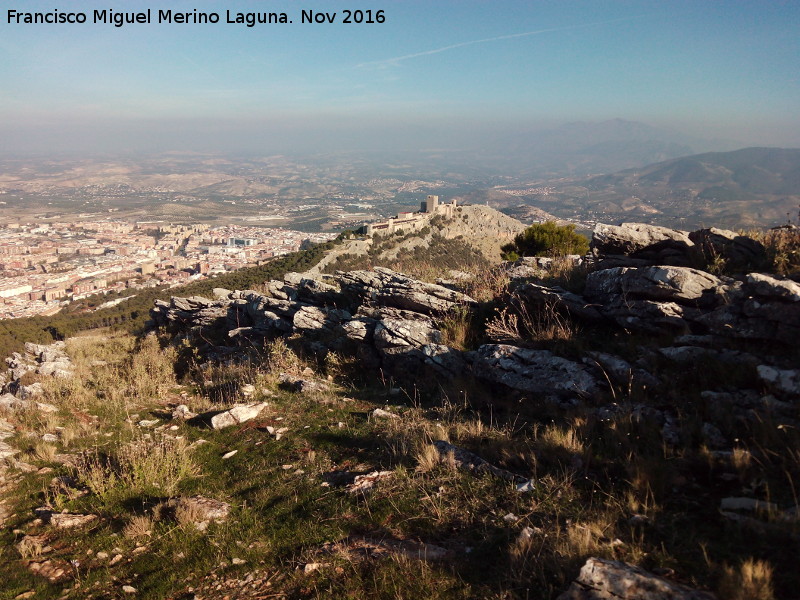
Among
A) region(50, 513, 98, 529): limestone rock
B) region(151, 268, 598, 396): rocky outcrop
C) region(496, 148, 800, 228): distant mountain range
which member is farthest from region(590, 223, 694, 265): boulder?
region(496, 148, 800, 228): distant mountain range

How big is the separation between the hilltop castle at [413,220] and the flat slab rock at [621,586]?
52.2m

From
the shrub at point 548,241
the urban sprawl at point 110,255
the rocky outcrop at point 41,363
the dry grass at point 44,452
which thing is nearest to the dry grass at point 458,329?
the dry grass at point 44,452

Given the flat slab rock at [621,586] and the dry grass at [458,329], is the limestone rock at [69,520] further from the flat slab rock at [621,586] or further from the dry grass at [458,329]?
the dry grass at [458,329]

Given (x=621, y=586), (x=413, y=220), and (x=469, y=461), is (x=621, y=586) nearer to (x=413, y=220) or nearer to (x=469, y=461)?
(x=469, y=461)

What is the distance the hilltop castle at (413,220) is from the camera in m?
55.0

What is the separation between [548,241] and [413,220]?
3756 cm

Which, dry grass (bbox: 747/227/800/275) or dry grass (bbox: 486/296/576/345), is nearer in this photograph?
dry grass (bbox: 747/227/800/275)

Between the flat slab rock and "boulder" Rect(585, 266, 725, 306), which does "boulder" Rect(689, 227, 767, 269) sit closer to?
"boulder" Rect(585, 266, 725, 306)

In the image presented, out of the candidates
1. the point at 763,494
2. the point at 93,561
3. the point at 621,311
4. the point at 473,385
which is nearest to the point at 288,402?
the point at 473,385

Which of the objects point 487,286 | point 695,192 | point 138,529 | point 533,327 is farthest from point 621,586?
point 695,192

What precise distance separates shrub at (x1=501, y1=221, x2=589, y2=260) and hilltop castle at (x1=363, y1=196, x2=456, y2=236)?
1294 inches

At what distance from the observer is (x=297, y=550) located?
3709 millimetres

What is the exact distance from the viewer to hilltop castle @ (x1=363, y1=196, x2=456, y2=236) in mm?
55000

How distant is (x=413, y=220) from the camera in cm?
5738
